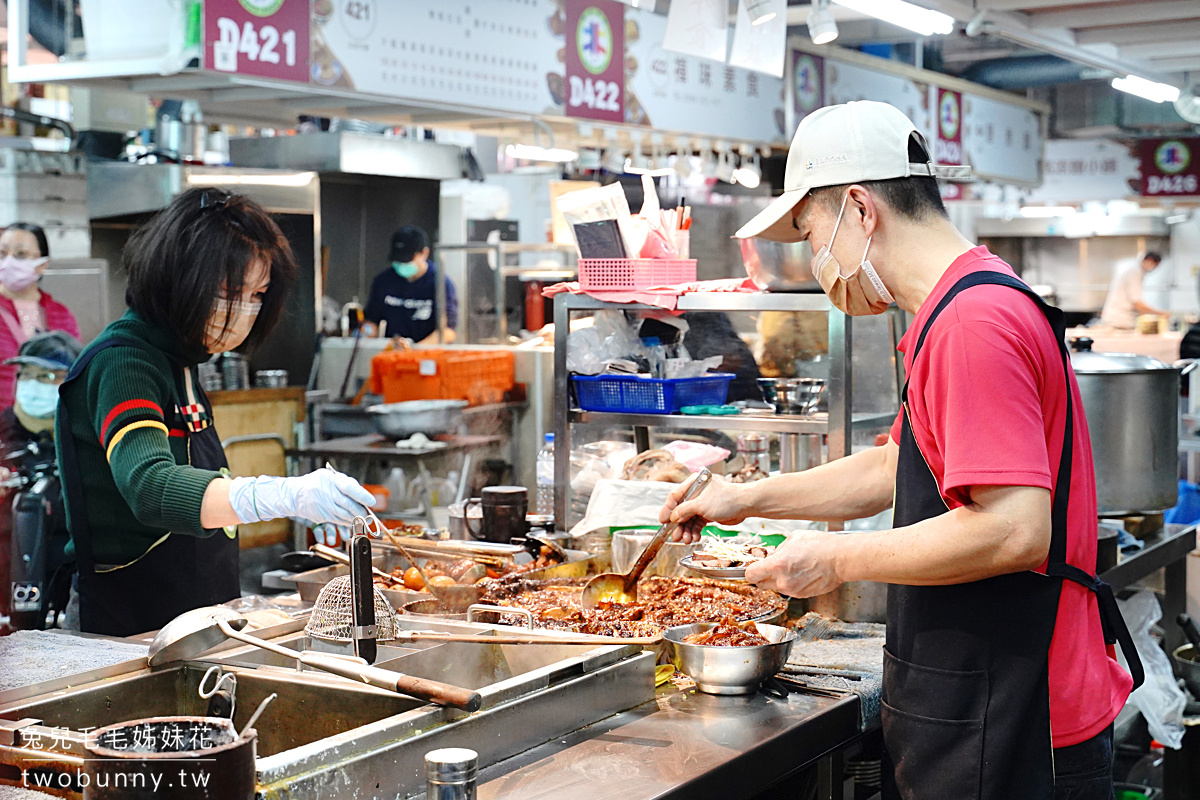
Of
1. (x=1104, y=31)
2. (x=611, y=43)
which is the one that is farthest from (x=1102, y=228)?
(x=611, y=43)

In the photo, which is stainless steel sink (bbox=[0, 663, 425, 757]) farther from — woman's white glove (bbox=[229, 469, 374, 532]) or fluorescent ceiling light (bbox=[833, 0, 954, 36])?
fluorescent ceiling light (bbox=[833, 0, 954, 36])

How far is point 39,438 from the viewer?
5.32 m

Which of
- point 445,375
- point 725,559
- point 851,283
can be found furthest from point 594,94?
point 851,283

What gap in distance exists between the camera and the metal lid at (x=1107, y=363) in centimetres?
379

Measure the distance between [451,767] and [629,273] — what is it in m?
2.05

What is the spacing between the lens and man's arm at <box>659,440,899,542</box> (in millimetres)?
2502

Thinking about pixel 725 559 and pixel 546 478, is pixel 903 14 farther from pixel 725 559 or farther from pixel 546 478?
pixel 725 559

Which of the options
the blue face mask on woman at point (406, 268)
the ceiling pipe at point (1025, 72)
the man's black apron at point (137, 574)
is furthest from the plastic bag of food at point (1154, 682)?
the ceiling pipe at point (1025, 72)

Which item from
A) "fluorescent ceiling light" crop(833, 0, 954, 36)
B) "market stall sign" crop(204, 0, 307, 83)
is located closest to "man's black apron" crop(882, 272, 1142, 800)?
"fluorescent ceiling light" crop(833, 0, 954, 36)

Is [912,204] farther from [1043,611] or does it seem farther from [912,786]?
[912,786]

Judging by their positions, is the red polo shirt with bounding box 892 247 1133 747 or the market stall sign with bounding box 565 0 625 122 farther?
the market stall sign with bounding box 565 0 625 122

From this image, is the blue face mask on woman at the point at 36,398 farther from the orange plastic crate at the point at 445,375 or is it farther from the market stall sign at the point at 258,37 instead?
the orange plastic crate at the point at 445,375

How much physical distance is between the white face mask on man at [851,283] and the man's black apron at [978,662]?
16cm

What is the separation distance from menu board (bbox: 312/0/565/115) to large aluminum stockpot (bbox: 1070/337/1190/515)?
10.7 feet
